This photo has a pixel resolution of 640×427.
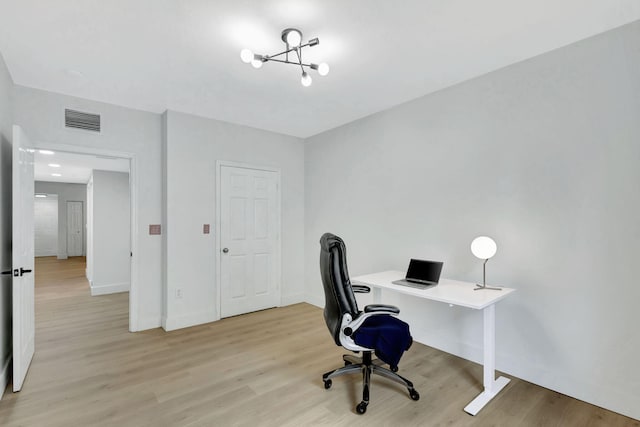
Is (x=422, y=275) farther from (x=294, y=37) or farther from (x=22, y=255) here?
(x=22, y=255)

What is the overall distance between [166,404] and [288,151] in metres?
3.60

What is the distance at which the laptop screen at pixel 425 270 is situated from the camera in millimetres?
2885

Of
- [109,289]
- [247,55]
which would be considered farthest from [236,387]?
[109,289]

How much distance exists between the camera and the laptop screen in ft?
9.46

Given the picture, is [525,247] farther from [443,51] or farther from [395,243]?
[443,51]

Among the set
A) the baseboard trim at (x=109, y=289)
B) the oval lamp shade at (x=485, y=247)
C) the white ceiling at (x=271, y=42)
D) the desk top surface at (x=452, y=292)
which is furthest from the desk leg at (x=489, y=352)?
the baseboard trim at (x=109, y=289)

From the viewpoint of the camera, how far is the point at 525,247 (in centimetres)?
266

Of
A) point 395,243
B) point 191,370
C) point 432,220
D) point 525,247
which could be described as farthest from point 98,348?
point 525,247

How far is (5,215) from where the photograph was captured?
2729 mm

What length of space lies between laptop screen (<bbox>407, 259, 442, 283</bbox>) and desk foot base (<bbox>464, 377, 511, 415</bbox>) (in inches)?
35.4

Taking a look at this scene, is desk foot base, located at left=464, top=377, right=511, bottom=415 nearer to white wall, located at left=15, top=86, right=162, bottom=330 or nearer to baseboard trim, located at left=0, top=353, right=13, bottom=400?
baseboard trim, located at left=0, top=353, right=13, bottom=400

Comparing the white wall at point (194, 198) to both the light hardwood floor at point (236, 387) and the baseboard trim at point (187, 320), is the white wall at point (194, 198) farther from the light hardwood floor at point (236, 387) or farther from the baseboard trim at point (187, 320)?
the light hardwood floor at point (236, 387)

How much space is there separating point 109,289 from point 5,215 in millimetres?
3498

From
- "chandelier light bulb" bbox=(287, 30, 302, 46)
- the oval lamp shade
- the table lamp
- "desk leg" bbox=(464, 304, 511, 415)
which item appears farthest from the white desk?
"chandelier light bulb" bbox=(287, 30, 302, 46)
